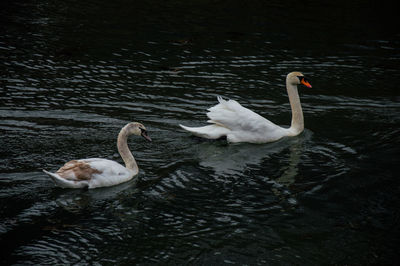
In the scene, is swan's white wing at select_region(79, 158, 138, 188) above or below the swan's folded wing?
below

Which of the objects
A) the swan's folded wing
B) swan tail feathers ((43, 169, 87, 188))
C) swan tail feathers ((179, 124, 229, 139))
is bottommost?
swan tail feathers ((43, 169, 87, 188))

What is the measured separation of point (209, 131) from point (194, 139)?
0.34 meters

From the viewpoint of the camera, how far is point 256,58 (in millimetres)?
17109

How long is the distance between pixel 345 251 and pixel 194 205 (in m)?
2.32

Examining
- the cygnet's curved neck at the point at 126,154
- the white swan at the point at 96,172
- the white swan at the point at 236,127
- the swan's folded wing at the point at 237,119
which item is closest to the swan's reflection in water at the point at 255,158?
the white swan at the point at 236,127

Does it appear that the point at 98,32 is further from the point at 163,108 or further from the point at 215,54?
the point at 163,108

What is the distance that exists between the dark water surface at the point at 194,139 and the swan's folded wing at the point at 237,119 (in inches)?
15.7

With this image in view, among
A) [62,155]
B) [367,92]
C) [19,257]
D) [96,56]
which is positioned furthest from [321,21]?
[19,257]

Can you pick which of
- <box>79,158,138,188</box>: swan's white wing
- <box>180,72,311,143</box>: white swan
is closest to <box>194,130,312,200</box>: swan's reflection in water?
<box>180,72,311,143</box>: white swan

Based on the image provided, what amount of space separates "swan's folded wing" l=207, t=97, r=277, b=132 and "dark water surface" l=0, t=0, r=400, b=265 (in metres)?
0.40

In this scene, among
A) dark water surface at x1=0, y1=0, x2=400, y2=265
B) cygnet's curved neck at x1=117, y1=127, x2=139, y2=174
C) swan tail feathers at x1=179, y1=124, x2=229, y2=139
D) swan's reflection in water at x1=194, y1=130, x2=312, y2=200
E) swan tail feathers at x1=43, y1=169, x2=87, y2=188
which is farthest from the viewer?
swan tail feathers at x1=179, y1=124, x2=229, y2=139

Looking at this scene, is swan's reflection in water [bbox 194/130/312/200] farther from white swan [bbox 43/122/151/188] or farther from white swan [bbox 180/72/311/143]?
white swan [bbox 43/122/151/188]

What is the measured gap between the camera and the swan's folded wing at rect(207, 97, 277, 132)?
1167cm

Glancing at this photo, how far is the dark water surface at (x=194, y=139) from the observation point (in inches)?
313
